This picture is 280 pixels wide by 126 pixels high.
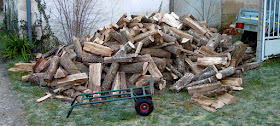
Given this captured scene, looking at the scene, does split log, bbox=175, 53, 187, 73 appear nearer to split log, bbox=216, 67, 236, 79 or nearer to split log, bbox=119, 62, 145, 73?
split log, bbox=216, 67, 236, 79

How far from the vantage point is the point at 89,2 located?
355 inches

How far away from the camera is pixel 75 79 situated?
18.8 feet

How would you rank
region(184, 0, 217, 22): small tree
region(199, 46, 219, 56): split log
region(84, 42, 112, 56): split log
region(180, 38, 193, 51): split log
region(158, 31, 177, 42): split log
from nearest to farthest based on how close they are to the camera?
region(84, 42, 112, 56): split log → region(158, 31, 177, 42): split log → region(180, 38, 193, 51): split log → region(199, 46, 219, 56): split log → region(184, 0, 217, 22): small tree

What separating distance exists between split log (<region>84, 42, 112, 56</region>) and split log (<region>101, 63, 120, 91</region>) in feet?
1.31

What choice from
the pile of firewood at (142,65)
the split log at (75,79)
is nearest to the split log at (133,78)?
the pile of firewood at (142,65)

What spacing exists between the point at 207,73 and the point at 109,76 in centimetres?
204

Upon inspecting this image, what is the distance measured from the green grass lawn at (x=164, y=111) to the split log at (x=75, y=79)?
48 cm

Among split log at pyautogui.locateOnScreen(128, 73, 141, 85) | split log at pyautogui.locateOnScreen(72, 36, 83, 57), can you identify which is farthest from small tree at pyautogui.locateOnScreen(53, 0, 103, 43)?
split log at pyautogui.locateOnScreen(128, 73, 141, 85)

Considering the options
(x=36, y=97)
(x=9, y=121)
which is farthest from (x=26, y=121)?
(x=36, y=97)

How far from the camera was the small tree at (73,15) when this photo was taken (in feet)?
28.7

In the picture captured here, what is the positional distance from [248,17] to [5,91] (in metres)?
6.64

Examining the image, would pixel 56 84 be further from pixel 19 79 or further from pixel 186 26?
pixel 186 26

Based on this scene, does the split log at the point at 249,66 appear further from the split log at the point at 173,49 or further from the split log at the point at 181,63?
the split log at the point at 173,49

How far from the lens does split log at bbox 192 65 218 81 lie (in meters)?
5.80
